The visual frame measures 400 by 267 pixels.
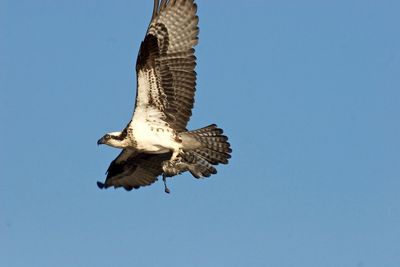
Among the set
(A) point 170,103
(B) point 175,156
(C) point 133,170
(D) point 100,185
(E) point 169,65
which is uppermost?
(E) point 169,65

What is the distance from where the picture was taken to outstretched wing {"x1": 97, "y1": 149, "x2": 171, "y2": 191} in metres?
17.7

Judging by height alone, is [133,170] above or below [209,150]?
above

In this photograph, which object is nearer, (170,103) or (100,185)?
(170,103)

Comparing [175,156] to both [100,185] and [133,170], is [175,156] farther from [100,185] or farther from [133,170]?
[100,185]

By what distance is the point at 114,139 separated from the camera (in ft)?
53.2

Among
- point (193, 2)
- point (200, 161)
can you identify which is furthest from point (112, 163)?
point (193, 2)

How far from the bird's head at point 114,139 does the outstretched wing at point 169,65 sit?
40 cm

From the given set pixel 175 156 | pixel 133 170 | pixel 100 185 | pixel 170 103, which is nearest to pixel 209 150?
pixel 175 156

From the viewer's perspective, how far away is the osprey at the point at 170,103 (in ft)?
53.0

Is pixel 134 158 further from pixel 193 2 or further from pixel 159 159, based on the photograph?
pixel 193 2

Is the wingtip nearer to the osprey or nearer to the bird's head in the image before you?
the osprey

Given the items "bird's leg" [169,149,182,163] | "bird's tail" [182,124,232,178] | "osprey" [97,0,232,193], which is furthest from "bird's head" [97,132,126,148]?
"bird's tail" [182,124,232,178]

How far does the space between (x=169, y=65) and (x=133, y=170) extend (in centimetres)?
230

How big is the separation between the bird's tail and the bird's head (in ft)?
3.55
